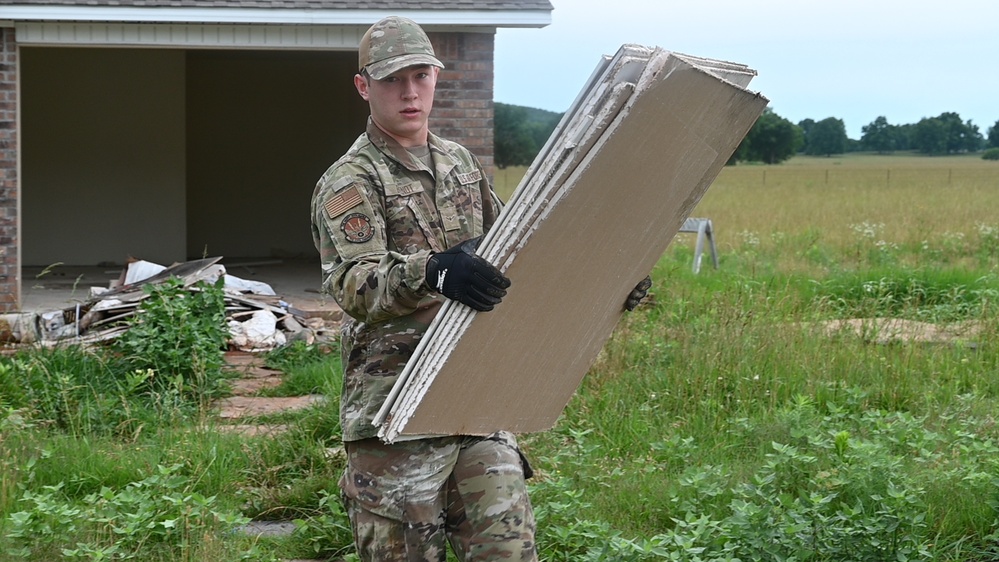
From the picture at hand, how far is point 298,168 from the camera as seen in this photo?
52.5 ft

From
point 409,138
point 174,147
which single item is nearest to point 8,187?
point 174,147

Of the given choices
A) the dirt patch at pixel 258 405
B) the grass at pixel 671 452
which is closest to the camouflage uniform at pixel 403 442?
the grass at pixel 671 452

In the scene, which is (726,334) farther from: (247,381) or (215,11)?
→ (215,11)

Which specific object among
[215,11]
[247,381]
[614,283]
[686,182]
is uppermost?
[215,11]

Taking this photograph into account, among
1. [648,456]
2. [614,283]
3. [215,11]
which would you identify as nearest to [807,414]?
[648,456]

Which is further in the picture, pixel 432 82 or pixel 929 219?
pixel 929 219

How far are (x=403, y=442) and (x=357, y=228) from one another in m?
0.57

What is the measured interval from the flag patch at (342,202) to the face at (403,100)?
0.79 ft

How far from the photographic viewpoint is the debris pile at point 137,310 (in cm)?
861

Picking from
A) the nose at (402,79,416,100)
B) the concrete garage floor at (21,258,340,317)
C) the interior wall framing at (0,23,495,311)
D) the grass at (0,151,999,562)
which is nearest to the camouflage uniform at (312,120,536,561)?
the nose at (402,79,416,100)

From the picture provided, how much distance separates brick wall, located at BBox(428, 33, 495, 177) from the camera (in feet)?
32.0

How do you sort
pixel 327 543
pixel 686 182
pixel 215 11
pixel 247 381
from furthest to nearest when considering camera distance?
pixel 215 11 < pixel 247 381 < pixel 327 543 < pixel 686 182

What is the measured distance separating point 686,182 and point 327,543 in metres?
2.40

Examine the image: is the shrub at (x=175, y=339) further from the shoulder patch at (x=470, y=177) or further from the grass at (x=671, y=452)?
the shoulder patch at (x=470, y=177)
